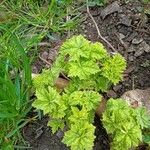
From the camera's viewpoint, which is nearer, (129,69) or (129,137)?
(129,137)

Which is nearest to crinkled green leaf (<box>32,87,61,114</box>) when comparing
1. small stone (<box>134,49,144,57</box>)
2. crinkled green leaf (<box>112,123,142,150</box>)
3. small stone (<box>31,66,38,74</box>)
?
crinkled green leaf (<box>112,123,142,150</box>)

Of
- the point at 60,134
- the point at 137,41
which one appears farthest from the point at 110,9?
the point at 60,134

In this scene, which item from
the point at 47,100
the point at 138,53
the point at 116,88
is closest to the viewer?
the point at 47,100

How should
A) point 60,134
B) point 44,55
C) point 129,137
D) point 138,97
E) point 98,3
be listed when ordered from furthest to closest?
point 98,3, point 44,55, point 60,134, point 138,97, point 129,137

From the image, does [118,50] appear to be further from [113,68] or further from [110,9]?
[113,68]

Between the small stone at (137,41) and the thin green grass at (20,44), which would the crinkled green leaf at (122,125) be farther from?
the small stone at (137,41)

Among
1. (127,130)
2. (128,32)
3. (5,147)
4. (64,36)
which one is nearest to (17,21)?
(64,36)

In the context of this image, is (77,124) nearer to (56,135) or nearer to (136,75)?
(56,135)
